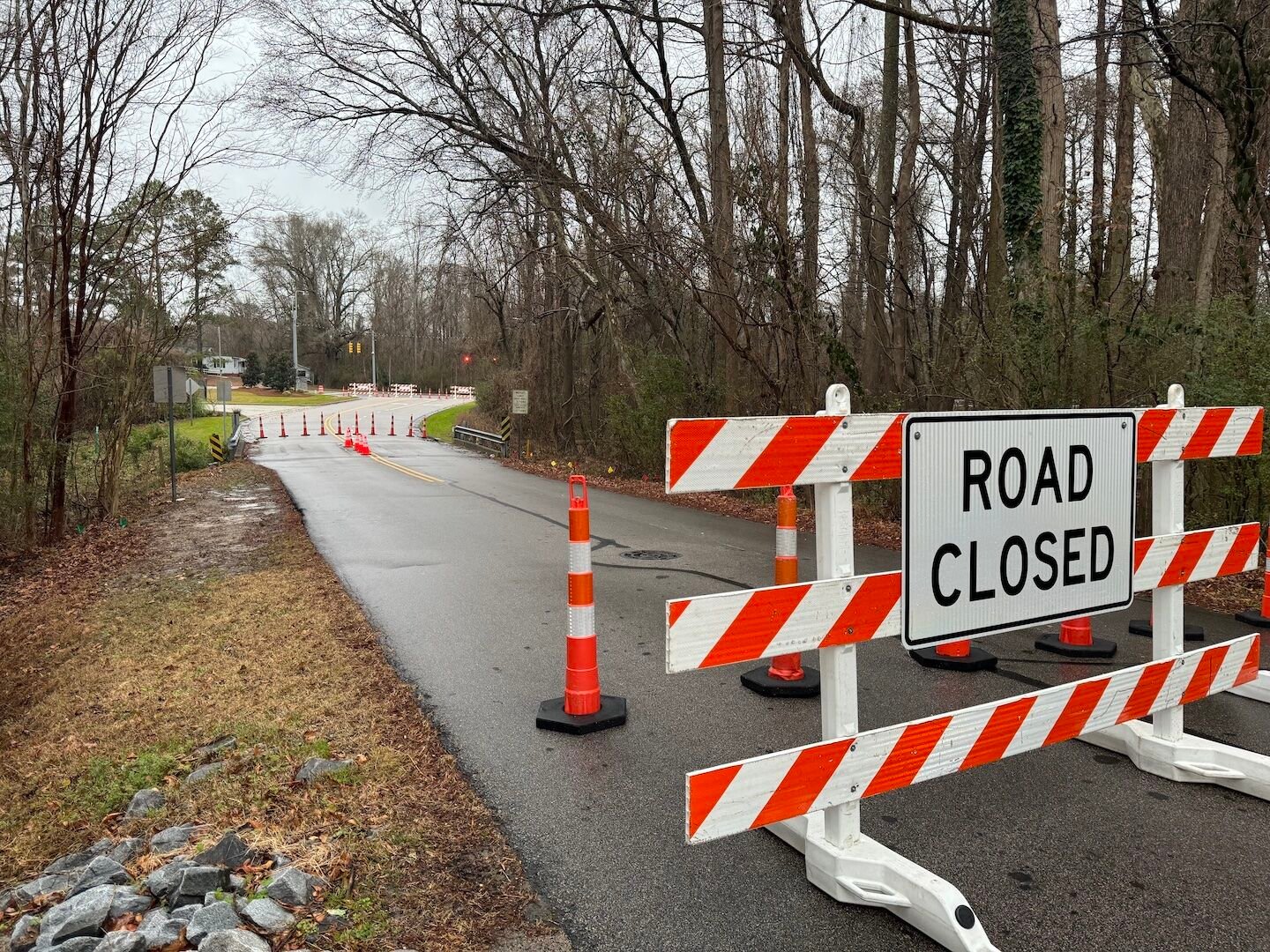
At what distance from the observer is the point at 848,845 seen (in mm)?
3084

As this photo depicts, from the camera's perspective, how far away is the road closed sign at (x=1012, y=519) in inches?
116

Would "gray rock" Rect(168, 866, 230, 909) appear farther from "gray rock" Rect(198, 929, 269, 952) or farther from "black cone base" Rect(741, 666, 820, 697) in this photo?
"black cone base" Rect(741, 666, 820, 697)

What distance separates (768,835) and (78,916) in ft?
8.21

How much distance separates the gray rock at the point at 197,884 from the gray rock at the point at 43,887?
710mm

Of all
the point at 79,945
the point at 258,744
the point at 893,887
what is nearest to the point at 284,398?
the point at 258,744

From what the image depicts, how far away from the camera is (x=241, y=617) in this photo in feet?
24.8

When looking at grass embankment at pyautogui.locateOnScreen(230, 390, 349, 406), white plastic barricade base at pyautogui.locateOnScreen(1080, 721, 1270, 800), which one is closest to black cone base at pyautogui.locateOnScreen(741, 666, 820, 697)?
white plastic barricade base at pyautogui.locateOnScreen(1080, 721, 1270, 800)

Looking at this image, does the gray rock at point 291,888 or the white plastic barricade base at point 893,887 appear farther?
the gray rock at point 291,888

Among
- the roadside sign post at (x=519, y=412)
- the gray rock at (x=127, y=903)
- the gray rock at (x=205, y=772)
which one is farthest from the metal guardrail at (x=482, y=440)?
the gray rock at (x=127, y=903)

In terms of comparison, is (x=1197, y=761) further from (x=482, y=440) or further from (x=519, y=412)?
(x=482, y=440)

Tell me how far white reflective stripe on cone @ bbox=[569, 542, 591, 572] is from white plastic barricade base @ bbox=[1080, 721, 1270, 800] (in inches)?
100

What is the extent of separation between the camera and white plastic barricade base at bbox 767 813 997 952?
2723 mm

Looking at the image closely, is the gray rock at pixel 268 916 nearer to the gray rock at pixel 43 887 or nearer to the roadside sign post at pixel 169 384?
the gray rock at pixel 43 887

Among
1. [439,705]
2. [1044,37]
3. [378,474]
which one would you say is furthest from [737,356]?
[439,705]
